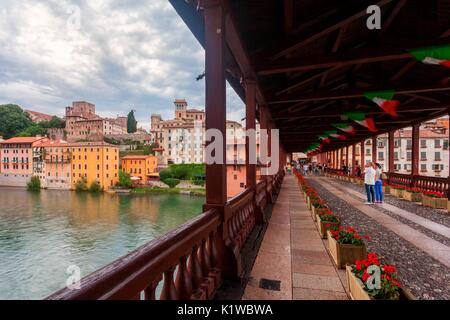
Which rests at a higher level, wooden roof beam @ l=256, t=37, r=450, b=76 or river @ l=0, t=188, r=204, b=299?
wooden roof beam @ l=256, t=37, r=450, b=76

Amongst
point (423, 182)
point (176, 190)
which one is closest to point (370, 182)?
point (423, 182)

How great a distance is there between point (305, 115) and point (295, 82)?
241cm

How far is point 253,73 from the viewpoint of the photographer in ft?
16.7

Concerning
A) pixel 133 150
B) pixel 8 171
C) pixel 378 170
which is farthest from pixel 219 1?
pixel 8 171

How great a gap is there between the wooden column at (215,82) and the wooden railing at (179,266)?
0.30 meters

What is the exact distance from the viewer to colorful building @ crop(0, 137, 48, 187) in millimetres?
63250

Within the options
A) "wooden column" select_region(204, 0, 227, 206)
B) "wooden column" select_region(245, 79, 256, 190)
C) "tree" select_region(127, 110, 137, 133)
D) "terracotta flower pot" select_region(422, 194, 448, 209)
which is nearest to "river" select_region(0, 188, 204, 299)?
"wooden column" select_region(245, 79, 256, 190)

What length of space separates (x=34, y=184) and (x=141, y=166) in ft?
96.2

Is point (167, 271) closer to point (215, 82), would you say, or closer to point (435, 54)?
point (215, 82)

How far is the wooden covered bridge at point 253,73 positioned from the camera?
1.71 metres

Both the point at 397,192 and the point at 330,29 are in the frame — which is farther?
the point at 397,192

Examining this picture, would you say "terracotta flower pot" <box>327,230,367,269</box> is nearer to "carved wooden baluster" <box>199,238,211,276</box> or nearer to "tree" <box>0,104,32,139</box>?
"carved wooden baluster" <box>199,238,211,276</box>

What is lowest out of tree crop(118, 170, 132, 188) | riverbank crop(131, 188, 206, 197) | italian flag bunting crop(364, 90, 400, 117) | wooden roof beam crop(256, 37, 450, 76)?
riverbank crop(131, 188, 206, 197)

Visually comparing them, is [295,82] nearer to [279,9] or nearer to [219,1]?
[279,9]
